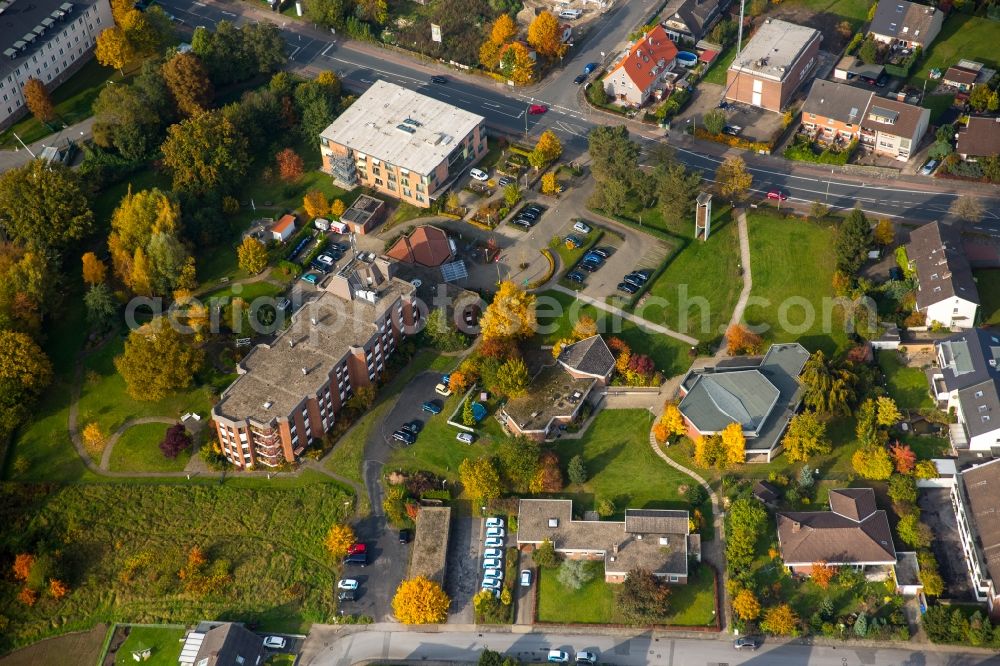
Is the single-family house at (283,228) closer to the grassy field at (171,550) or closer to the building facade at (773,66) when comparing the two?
the grassy field at (171,550)

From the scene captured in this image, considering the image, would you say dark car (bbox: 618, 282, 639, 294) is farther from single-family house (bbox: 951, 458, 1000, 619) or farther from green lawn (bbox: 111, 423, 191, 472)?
green lawn (bbox: 111, 423, 191, 472)

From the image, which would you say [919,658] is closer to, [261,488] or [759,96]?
[261,488]

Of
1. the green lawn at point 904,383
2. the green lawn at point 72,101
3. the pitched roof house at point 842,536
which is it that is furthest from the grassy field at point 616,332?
the green lawn at point 72,101

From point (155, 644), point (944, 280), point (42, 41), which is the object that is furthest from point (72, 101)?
point (944, 280)

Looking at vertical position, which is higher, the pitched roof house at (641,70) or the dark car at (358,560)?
the pitched roof house at (641,70)

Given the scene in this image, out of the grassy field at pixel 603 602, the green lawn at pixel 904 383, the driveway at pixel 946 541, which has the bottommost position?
the grassy field at pixel 603 602

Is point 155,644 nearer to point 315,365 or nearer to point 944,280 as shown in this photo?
point 315,365
